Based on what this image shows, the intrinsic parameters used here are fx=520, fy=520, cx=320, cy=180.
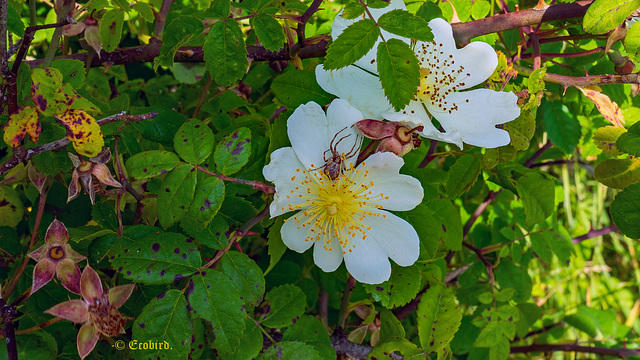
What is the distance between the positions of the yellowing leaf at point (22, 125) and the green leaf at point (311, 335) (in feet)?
1.88

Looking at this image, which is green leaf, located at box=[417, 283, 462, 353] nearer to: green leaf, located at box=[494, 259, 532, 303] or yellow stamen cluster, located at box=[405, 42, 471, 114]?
yellow stamen cluster, located at box=[405, 42, 471, 114]

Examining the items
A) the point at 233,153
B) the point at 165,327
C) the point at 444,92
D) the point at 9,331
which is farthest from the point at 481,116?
the point at 9,331

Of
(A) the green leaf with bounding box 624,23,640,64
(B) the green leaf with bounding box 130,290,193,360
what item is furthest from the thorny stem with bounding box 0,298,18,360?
(A) the green leaf with bounding box 624,23,640,64

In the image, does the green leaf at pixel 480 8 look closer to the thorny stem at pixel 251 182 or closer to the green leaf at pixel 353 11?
the green leaf at pixel 353 11

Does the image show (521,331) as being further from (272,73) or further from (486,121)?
(272,73)

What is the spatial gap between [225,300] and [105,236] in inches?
10.3

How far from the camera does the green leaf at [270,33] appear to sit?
0.91 m

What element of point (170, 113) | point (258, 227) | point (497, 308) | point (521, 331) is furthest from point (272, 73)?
point (521, 331)

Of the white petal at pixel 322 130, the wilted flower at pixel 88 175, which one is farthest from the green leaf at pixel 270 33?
the wilted flower at pixel 88 175

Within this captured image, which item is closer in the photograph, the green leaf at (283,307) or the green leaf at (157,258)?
the green leaf at (157,258)

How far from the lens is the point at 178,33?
0.92 meters

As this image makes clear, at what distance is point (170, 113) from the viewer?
107cm

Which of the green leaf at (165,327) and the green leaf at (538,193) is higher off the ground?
the green leaf at (538,193)

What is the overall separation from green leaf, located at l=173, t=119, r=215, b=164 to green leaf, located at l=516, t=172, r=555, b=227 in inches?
28.8
